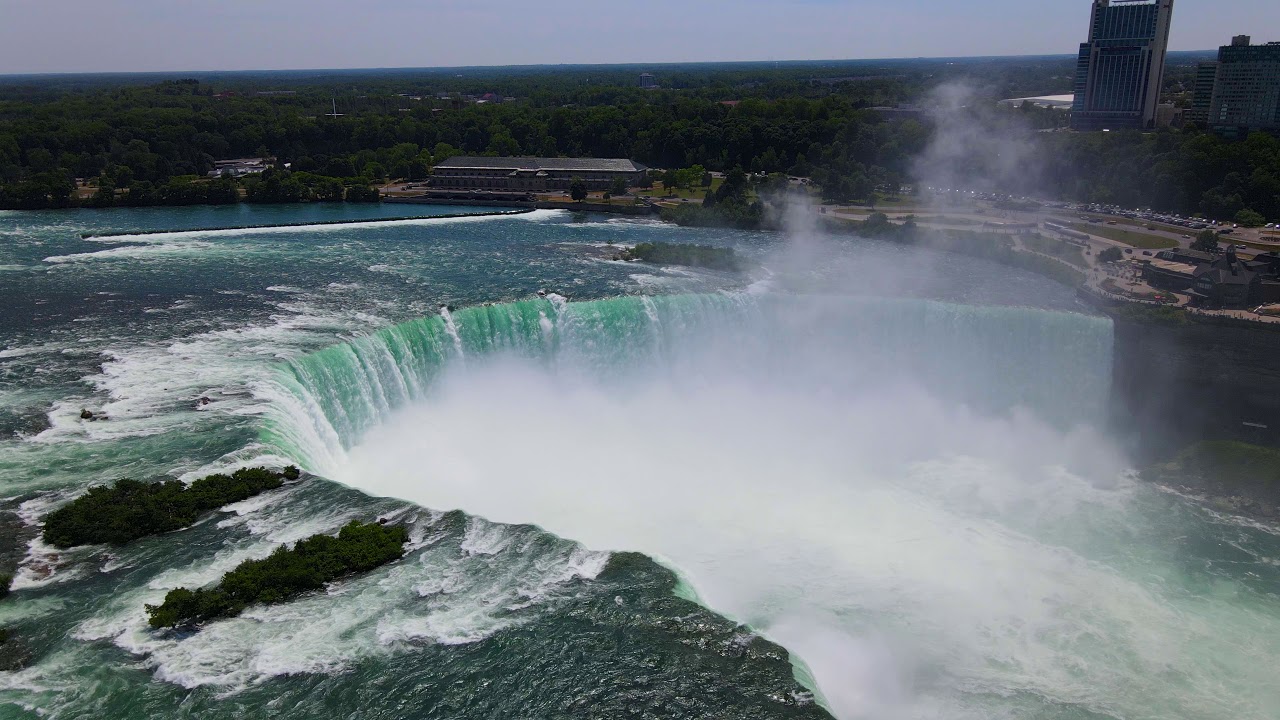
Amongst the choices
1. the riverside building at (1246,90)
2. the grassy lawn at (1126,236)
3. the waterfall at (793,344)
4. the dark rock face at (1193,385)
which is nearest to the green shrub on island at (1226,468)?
the dark rock face at (1193,385)

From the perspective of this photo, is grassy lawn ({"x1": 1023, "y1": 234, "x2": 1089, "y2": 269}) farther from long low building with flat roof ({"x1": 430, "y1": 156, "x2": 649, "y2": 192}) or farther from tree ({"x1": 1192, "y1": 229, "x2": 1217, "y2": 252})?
long low building with flat roof ({"x1": 430, "y1": 156, "x2": 649, "y2": 192})

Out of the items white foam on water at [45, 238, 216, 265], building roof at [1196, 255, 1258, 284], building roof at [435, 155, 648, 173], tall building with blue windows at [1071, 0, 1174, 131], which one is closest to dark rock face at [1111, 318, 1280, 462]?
building roof at [1196, 255, 1258, 284]

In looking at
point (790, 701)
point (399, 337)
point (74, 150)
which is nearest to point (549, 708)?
point (790, 701)

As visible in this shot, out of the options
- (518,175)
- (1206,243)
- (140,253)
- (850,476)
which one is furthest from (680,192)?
(850,476)

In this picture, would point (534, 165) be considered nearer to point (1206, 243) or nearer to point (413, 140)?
point (413, 140)

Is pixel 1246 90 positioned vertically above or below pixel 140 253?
above

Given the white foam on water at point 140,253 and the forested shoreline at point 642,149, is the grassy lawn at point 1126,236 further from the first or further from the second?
the white foam on water at point 140,253

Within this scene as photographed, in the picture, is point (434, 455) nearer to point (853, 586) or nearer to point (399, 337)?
point (399, 337)
